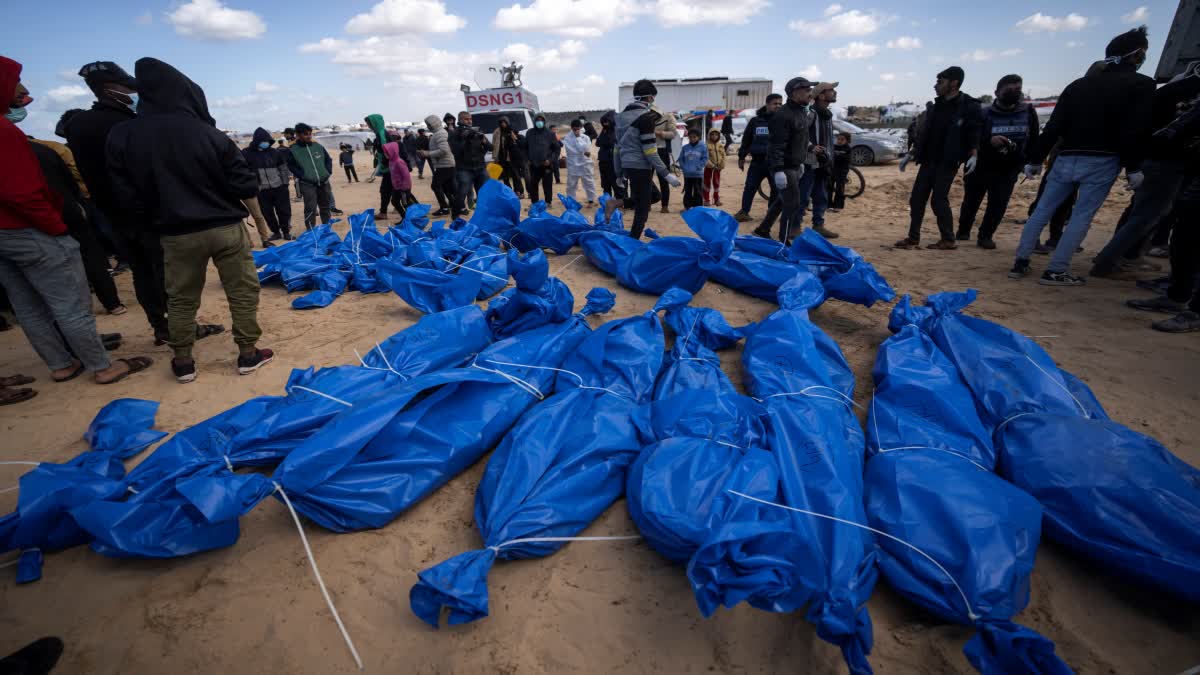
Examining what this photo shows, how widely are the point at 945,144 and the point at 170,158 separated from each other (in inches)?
226

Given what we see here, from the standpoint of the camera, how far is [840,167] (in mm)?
6566

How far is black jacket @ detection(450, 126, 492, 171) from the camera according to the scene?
21.8 feet

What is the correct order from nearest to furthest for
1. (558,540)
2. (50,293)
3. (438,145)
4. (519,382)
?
(558,540), (519,382), (50,293), (438,145)

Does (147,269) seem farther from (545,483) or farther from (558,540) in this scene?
(558,540)

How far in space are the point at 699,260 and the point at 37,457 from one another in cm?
378

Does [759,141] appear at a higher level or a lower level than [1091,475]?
higher

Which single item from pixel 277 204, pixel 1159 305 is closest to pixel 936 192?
pixel 1159 305

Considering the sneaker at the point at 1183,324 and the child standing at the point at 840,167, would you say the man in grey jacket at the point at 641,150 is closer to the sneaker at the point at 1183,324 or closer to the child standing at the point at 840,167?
the child standing at the point at 840,167

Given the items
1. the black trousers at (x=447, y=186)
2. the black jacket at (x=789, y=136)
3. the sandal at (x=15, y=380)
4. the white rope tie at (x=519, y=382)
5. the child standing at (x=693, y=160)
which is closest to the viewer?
the white rope tie at (x=519, y=382)

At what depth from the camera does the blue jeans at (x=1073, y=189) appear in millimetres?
3268

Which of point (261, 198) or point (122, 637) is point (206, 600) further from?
point (261, 198)

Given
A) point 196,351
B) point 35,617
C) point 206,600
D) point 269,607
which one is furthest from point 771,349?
point 196,351

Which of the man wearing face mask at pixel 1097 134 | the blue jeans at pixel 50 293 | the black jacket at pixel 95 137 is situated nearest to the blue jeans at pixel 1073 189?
the man wearing face mask at pixel 1097 134

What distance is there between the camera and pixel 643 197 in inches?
173
